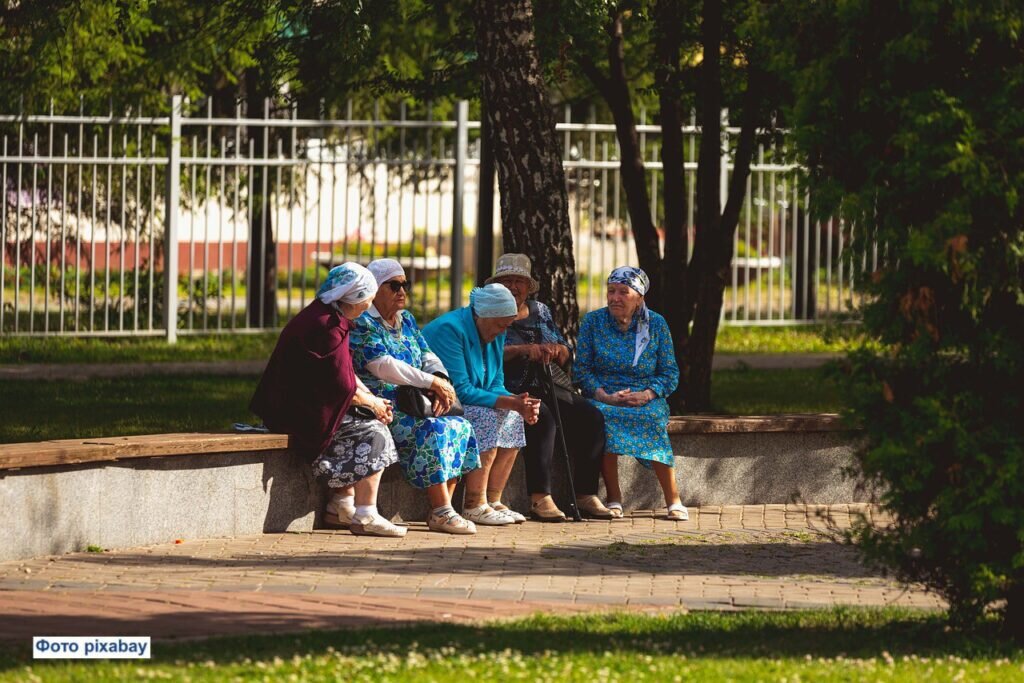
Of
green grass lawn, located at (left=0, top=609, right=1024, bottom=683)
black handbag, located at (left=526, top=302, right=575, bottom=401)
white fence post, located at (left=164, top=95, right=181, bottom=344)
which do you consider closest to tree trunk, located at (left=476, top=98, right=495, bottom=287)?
black handbag, located at (left=526, top=302, right=575, bottom=401)

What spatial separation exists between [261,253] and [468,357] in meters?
6.97

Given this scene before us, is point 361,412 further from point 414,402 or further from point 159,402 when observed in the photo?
point 159,402

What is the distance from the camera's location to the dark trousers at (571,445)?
9.29 meters

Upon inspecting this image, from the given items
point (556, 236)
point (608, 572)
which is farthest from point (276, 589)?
point (556, 236)

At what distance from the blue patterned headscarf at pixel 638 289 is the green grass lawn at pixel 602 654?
3.04 metres

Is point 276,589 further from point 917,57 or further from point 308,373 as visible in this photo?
point 917,57

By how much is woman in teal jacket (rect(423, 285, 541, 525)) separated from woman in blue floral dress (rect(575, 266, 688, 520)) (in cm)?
57

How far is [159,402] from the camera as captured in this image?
12.3 meters

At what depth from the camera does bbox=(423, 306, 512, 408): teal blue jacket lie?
9.13 metres

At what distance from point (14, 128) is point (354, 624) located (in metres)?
9.64

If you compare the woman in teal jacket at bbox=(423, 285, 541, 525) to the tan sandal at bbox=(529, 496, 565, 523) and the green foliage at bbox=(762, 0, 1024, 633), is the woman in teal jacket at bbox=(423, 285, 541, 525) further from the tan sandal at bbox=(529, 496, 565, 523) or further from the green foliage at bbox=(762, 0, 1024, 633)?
the green foliage at bbox=(762, 0, 1024, 633)

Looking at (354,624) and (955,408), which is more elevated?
(955,408)

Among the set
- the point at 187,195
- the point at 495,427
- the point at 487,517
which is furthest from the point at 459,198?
the point at 487,517

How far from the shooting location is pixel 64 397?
40.0ft
